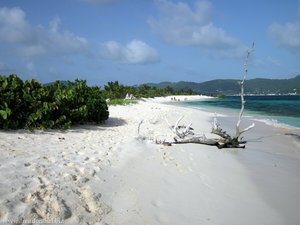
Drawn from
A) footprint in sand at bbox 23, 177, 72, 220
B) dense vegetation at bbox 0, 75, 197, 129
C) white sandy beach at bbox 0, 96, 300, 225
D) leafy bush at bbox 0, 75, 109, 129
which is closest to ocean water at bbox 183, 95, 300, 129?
dense vegetation at bbox 0, 75, 197, 129

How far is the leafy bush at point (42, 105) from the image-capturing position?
9375 millimetres

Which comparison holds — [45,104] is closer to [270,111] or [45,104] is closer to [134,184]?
[134,184]

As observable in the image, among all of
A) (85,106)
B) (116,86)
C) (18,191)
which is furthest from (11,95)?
(116,86)

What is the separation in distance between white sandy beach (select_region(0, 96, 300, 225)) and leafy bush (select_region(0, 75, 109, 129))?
1.85 ft

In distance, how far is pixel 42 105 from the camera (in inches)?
401

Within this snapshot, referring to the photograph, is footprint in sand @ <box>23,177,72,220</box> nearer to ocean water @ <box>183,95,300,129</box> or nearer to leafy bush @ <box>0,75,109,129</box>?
leafy bush @ <box>0,75,109,129</box>

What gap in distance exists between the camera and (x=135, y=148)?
29.7 feet

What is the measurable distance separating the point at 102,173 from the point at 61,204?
1.80m

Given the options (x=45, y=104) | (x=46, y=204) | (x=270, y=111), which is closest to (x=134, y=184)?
(x=46, y=204)

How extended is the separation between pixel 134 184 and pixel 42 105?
19.3 ft

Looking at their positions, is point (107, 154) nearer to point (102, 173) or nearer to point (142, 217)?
point (102, 173)

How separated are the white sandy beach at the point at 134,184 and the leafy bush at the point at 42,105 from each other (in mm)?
564

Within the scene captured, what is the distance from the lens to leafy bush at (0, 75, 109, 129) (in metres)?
9.38

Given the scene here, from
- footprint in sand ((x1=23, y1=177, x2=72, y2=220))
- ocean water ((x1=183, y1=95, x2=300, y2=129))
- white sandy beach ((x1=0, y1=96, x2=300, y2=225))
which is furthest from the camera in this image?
ocean water ((x1=183, y1=95, x2=300, y2=129))
